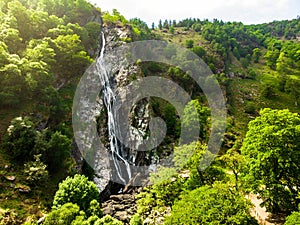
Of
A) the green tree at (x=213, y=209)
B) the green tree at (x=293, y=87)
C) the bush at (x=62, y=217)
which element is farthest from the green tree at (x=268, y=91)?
the bush at (x=62, y=217)

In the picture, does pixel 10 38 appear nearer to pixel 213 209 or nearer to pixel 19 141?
pixel 19 141

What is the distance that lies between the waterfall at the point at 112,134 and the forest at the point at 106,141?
1.53 meters

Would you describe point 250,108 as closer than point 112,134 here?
No

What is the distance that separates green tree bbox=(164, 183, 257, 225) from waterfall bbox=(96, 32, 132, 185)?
71.8 ft

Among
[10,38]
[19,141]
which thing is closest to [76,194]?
[19,141]

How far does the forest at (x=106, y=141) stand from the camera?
860 inches

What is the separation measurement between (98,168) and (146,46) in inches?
2075

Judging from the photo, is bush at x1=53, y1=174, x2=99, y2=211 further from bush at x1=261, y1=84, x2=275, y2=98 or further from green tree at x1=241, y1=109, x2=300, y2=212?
bush at x1=261, y1=84, x2=275, y2=98

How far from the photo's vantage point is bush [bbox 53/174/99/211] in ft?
83.5

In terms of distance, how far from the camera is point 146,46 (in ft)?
262

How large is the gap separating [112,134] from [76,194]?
2017cm

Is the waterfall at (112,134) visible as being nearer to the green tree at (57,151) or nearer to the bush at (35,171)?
the green tree at (57,151)

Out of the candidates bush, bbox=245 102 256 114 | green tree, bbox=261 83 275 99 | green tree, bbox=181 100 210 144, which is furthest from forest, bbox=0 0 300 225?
green tree, bbox=261 83 275 99

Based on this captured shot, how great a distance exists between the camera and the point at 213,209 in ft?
60.3
